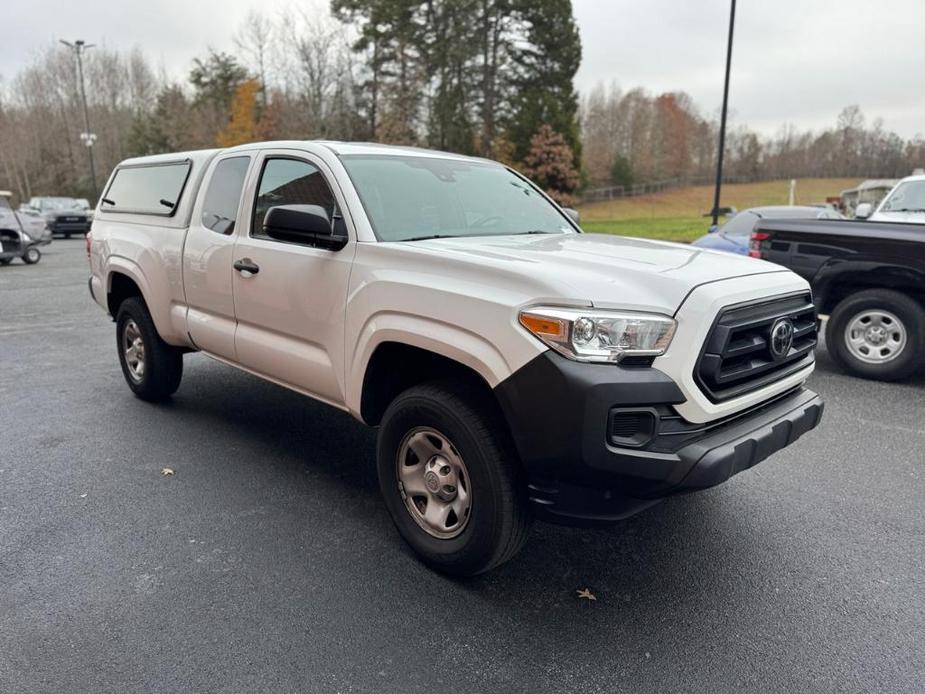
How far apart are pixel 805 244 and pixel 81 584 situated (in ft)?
21.7

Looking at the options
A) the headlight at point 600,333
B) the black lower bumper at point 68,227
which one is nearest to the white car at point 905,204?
the headlight at point 600,333

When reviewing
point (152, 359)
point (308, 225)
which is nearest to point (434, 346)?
point (308, 225)

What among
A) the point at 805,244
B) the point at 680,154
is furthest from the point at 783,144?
the point at 805,244

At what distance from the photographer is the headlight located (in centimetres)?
250

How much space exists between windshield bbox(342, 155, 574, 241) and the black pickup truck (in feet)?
11.2

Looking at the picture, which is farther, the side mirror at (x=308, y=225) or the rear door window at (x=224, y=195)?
the rear door window at (x=224, y=195)

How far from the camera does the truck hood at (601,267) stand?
2.58 metres

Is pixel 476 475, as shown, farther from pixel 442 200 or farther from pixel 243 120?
pixel 243 120

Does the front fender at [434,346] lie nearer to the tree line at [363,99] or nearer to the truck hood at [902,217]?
the truck hood at [902,217]

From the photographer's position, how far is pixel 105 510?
368cm

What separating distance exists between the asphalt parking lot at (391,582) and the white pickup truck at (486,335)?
1.34 ft

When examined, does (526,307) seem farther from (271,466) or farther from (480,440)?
(271,466)

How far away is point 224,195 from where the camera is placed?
448cm

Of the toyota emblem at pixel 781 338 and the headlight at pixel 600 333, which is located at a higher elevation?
the headlight at pixel 600 333
